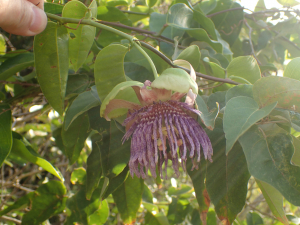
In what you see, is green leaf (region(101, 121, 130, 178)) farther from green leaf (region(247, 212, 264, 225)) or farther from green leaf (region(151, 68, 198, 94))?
green leaf (region(247, 212, 264, 225))

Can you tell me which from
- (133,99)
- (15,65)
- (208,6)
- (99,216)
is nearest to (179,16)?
(208,6)

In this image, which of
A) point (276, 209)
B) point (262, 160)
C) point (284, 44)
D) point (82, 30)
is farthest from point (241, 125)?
point (284, 44)

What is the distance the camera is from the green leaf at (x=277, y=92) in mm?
587

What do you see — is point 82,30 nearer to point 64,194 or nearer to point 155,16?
point 155,16

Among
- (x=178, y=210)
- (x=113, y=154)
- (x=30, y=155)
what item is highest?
(x=113, y=154)

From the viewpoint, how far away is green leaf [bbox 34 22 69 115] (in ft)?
2.42

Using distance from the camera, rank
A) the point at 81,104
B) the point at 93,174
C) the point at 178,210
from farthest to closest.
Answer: the point at 178,210 → the point at 93,174 → the point at 81,104

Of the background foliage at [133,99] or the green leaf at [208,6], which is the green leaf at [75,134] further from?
the green leaf at [208,6]

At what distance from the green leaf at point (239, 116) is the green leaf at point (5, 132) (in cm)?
59

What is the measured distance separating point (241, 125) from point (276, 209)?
12.3 inches

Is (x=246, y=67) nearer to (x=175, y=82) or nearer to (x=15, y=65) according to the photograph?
(x=175, y=82)

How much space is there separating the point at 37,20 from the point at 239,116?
517 mm

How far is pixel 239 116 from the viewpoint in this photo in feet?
1.75

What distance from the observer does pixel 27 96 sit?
42.6 inches
